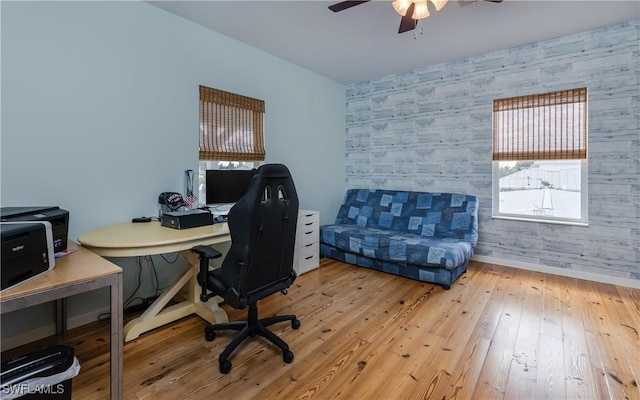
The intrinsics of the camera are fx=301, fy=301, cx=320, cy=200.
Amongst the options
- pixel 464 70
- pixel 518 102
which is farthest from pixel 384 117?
pixel 518 102

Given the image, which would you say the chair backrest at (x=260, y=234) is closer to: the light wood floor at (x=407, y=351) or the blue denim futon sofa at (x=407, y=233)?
the light wood floor at (x=407, y=351)

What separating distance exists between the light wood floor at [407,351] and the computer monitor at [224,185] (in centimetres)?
104

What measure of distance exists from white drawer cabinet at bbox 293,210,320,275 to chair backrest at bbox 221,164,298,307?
1.47 m

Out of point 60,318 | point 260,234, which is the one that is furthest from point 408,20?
point 60,318

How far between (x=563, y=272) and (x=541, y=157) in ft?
4.29

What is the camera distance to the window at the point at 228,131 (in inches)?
119

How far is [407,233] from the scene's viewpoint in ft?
12.8

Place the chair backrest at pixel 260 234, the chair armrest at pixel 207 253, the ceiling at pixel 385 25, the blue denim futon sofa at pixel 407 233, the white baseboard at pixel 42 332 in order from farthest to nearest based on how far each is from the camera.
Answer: the blue denim futon sofa at pixel 407 233 < the ceiling at pixel 385 25 < the white baseboard at pixel 42 332 < the chair armrest at pixel 207 253 < the chair backrest at pixel 260 234

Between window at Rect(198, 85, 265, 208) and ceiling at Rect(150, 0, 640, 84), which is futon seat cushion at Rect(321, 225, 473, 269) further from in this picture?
ceiling at Rect(150, 0, 640, 84)

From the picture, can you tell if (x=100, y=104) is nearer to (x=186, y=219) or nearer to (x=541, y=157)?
(x=186, y=219)

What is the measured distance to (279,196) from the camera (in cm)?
180

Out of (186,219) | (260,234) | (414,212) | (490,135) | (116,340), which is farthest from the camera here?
(414,212)

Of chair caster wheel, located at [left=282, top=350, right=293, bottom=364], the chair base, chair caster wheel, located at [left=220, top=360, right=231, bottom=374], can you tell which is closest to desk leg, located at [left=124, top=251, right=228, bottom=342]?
the chair base

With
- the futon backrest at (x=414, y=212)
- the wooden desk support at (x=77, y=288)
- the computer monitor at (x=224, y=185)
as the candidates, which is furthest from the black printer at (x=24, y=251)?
the futon backrest at (x=414, y=212)
